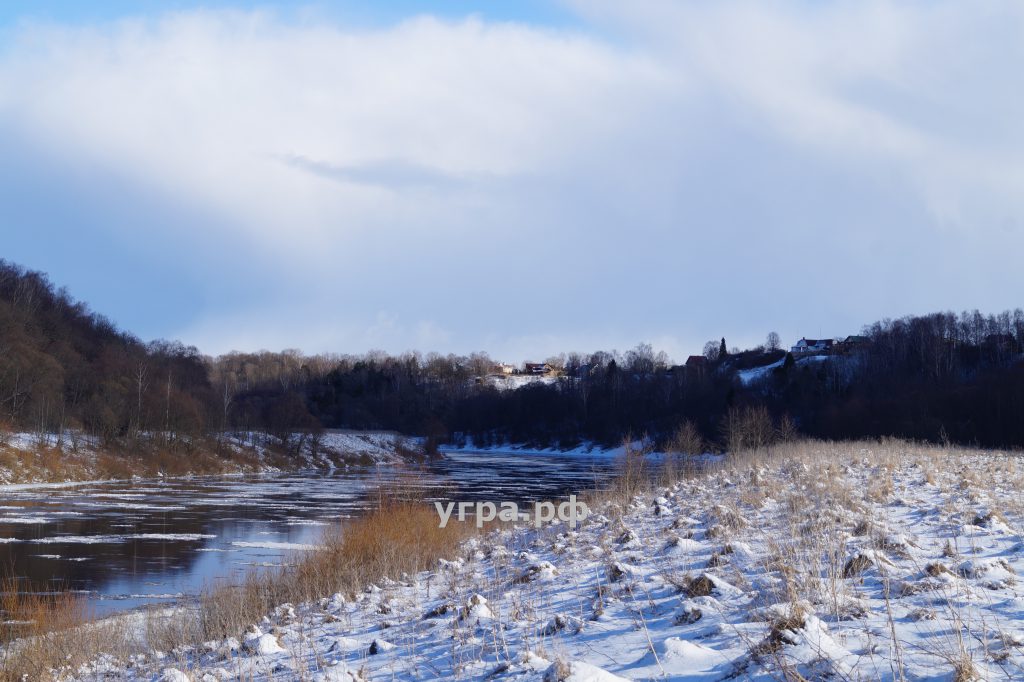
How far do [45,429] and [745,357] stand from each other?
447 ft

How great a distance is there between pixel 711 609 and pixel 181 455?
210ft

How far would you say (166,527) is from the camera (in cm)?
3012

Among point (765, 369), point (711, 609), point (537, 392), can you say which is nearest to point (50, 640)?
point (711, 609)

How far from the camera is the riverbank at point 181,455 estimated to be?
166 feet

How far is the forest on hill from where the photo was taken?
63.1 meters

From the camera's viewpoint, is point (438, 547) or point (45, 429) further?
point (45, 429)

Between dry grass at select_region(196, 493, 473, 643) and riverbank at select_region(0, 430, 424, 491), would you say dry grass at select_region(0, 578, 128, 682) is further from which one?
riverbank at select_region(0, 430, 424, 491)

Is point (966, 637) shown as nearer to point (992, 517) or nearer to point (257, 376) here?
point (992, 517)

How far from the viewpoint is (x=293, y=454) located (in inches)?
3098

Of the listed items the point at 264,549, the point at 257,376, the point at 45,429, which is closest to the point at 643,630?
the point at 264,549

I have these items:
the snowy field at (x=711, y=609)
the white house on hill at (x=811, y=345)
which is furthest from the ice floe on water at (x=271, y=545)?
the white house on hill at (x=811, y=345)

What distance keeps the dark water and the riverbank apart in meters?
2.95

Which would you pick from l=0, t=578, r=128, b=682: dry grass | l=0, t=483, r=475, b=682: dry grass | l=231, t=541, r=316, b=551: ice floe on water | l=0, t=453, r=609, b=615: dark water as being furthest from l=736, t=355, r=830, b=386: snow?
l=0, t=578, r=128, b=682: dry grass

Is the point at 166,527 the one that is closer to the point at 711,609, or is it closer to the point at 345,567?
the point at 345,567
